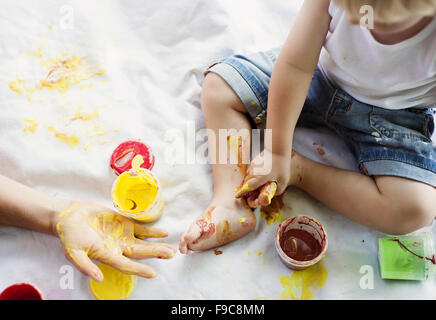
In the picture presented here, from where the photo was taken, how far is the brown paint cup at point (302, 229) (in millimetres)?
840

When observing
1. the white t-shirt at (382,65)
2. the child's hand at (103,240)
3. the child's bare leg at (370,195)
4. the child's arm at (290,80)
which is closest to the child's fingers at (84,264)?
the child's hand at (103,240)

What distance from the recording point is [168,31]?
1.13 m

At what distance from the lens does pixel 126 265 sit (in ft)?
2.75

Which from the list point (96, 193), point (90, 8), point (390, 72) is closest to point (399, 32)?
point (390, 72)

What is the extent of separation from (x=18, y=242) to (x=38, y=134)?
0.96ft

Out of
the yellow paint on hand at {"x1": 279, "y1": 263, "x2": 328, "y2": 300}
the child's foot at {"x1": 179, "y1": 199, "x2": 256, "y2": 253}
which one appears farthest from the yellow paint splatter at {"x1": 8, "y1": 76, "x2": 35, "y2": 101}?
the yellow paint on hand at {"x1": 279, "y1": 263, "x2": 328, "y2": 300}

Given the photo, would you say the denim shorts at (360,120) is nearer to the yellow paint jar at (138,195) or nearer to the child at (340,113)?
the child at (340,113)

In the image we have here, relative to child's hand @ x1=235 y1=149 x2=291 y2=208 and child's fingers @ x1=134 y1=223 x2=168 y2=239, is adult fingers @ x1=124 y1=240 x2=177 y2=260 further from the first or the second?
child's hand @ x1=235 y1=149 x2=291 y2=208

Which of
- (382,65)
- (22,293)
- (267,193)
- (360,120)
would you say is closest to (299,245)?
(267,193)

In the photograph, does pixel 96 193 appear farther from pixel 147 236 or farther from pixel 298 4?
pixel 298 4

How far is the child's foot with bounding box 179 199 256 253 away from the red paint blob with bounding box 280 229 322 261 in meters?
0.09

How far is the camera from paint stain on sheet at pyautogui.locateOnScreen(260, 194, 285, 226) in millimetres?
938
